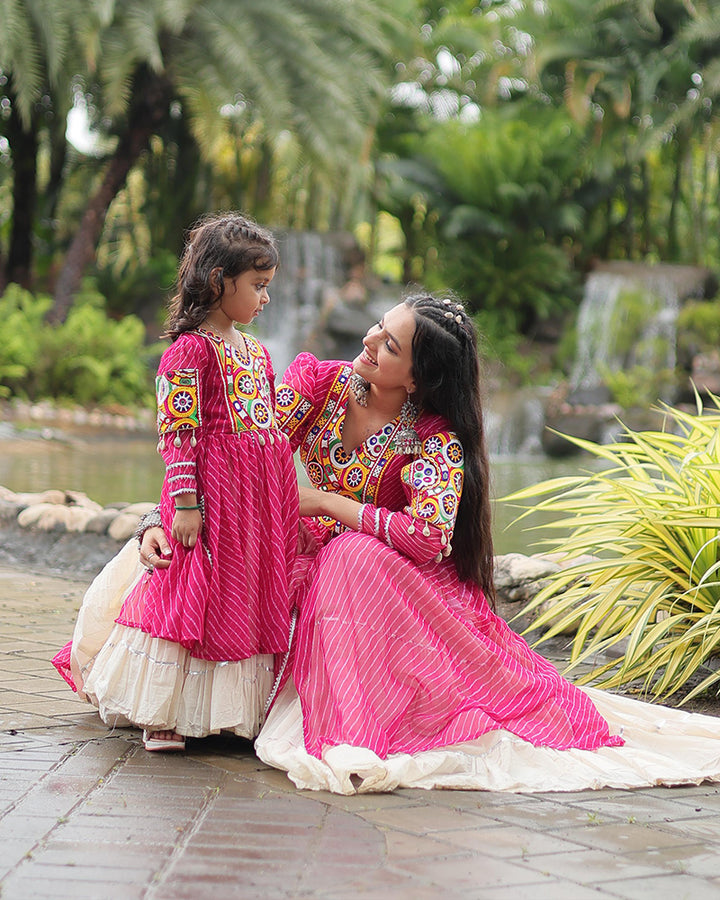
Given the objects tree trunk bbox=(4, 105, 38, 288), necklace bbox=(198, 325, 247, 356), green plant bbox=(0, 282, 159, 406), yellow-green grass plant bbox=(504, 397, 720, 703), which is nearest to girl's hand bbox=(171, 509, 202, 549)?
necklace bbox=(198, 325, 247, 356)

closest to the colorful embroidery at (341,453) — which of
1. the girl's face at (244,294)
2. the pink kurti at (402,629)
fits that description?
the pink kurti at (402,629)

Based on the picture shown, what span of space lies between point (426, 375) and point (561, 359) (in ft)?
53.7

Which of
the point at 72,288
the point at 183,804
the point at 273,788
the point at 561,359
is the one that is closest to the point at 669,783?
the point at 273,788

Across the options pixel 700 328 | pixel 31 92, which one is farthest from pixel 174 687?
pixel 700 328

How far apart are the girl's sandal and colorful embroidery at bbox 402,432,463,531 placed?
836 mm

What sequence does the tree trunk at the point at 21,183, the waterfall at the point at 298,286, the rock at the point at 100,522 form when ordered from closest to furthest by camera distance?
the rock at the point at 100,522 → the tree trunk at the point at 21,183 → the waterfall at the point at 298,286

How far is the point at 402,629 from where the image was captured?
2.99 m

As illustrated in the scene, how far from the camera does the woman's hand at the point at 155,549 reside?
2.95 meters

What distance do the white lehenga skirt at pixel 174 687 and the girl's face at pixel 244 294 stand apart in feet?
2.41

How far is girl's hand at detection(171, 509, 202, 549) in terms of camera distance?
2.93m

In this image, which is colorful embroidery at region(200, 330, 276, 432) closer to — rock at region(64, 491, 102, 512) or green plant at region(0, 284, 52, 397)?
rock at region(64, 491, 102, 512)

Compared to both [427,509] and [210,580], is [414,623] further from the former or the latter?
[210,580]

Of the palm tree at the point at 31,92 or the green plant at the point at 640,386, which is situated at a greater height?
the palm tree at the point at 31,92

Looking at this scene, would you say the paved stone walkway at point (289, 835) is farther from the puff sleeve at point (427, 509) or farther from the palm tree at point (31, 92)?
the palm tree at point (31, 92)
